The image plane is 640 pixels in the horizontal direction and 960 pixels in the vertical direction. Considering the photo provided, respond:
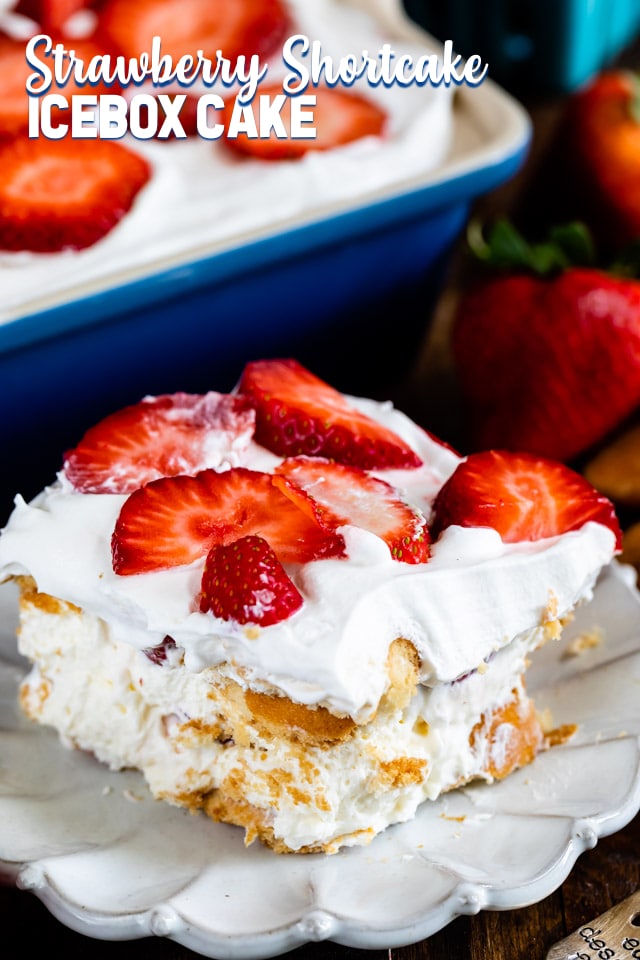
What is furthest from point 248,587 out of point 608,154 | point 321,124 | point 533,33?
point 533,33

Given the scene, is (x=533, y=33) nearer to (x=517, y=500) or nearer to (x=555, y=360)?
(x=555, y=360)

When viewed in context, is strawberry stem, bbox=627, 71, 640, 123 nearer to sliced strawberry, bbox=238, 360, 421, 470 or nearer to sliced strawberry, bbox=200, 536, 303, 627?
sliced strawberry, bbox=238, 360, 421, 470

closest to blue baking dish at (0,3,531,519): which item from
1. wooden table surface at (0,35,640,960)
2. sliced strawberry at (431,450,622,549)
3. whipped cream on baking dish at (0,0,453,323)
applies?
whipped cream on baking dish at (0,0,453,323)

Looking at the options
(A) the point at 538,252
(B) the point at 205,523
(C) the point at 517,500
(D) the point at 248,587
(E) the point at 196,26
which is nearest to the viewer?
(D) the point at 248,587

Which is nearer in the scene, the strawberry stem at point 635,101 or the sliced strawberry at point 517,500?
the sliced strawberry at point 517,500

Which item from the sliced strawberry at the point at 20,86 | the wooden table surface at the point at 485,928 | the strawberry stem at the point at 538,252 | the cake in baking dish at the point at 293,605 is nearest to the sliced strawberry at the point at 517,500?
the cake in baking dish at the point at 293,605

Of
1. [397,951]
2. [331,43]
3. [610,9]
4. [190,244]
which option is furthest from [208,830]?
[610,9]

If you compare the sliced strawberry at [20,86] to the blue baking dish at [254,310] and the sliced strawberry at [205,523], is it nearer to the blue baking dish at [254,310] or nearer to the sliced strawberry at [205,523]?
the blue baking dish at [254,310]
